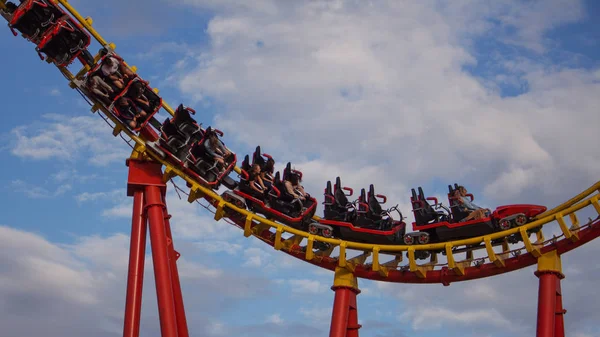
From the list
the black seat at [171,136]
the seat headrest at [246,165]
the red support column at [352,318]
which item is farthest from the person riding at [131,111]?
the red support column at [352,318]

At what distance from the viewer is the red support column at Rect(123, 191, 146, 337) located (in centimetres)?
1407

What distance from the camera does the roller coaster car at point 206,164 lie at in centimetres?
1563

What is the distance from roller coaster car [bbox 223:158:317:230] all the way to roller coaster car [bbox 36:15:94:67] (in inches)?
142

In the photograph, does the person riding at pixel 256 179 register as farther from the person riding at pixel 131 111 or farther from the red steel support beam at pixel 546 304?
the red steel support beam at pixel 546 304

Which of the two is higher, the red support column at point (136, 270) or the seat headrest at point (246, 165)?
the seat headrest at point (246, 165)

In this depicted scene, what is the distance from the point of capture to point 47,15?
592 inches

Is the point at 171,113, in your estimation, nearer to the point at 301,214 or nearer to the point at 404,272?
the point at 301,214

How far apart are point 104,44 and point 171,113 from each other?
1.78 metres

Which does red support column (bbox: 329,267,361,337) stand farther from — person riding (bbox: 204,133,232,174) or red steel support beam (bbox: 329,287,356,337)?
person riding (bbox: 204,133,232,174)

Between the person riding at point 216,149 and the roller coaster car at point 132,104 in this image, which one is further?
the person riding at point 216,149

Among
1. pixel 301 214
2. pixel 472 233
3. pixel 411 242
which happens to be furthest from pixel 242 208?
pixel 472 233

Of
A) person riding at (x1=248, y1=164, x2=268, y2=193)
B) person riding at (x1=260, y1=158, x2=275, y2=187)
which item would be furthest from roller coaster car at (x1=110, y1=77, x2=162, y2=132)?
person riding at (x1=260, y1=158, x2=275, y2=187)

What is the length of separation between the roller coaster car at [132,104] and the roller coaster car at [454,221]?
509cm

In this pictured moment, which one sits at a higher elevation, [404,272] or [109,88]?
[109,88]
